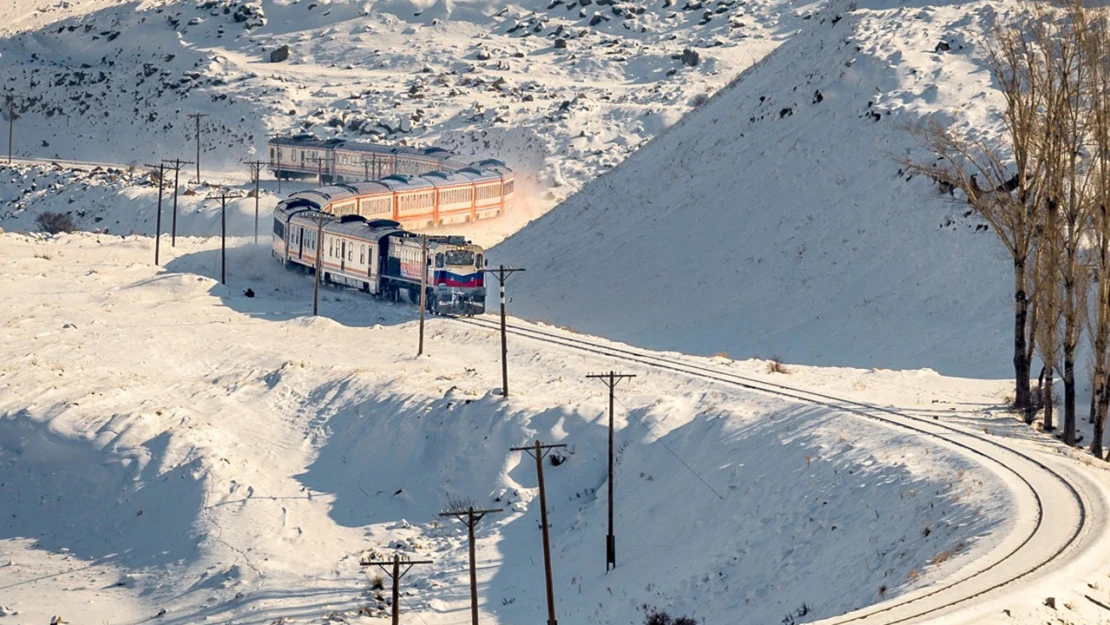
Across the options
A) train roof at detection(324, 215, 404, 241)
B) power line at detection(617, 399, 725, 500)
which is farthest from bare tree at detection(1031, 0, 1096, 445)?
train roof at detection(324, 215, 404, 241)

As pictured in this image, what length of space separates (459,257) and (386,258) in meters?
5.23

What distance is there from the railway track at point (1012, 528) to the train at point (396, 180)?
3824cm

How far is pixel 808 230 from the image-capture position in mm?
64812

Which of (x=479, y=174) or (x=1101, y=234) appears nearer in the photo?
(x=1101, y=234)

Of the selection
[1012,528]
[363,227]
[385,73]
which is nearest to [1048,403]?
[1012,528]

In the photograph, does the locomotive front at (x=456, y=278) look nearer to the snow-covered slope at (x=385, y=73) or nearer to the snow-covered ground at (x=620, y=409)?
the snow-covered ground at (x=620, y=409)

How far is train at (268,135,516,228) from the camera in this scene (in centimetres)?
8207

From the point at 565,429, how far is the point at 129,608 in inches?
563

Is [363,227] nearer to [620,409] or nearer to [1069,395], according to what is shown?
[620,409]

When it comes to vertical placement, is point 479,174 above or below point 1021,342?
above

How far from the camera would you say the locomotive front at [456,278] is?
6206cm

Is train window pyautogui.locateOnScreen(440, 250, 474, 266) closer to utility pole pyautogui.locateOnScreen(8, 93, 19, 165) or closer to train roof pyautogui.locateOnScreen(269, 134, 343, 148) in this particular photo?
train roof pyautogui.locateOnScreen(269, 134, 343, 148)

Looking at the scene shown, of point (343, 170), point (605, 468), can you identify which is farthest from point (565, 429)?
point (343, 170)

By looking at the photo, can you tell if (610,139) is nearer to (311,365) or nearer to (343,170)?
(343,170)
